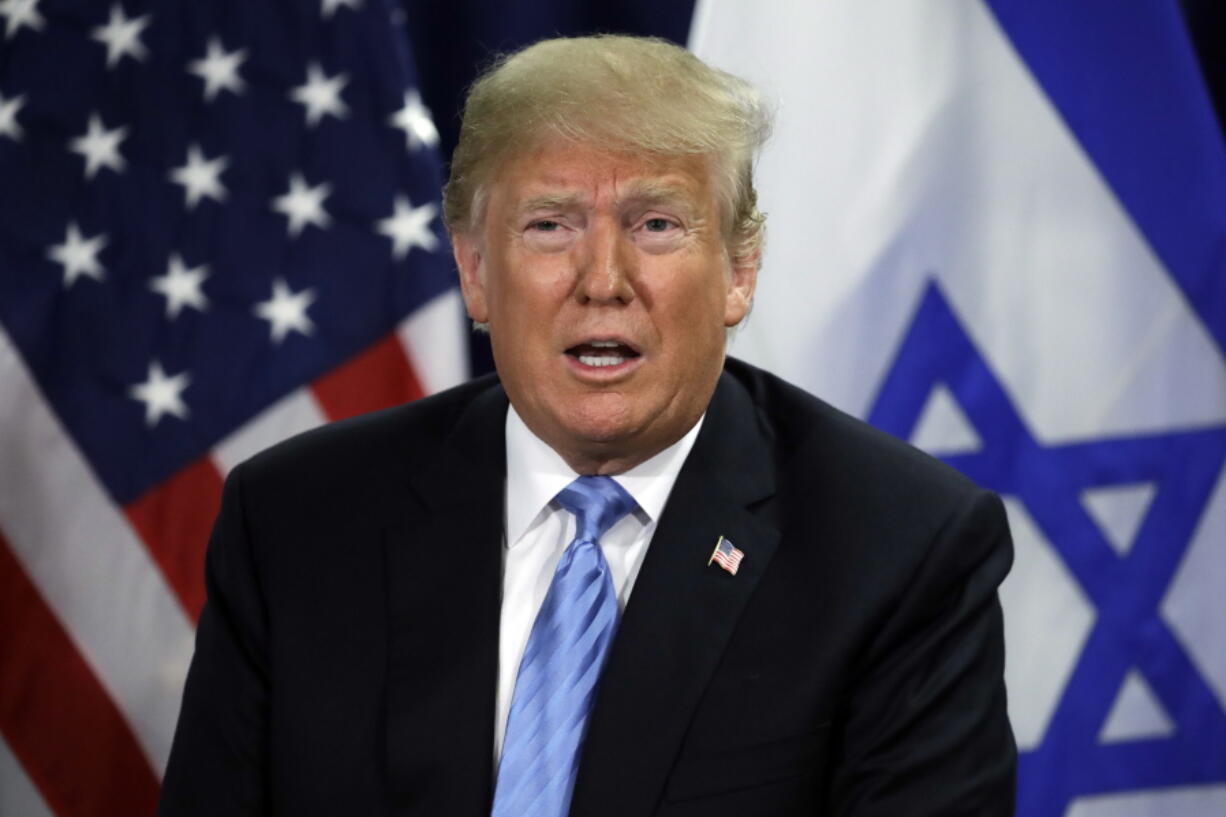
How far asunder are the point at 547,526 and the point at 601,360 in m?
0.23

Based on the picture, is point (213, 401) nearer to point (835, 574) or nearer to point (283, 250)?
point (283, 250)

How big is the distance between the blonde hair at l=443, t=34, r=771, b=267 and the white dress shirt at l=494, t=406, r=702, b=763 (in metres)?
0.27

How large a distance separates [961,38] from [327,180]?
1.06m

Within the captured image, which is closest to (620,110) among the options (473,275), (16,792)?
(473,275)

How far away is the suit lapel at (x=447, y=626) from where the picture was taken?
5.13 feet

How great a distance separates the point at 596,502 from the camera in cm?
167

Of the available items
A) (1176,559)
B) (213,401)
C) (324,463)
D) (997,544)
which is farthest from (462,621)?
(1176,559)

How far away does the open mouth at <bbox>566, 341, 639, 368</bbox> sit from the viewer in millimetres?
1592

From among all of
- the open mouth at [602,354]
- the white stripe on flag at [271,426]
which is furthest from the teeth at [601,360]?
the white stripe on flag at [271,426]

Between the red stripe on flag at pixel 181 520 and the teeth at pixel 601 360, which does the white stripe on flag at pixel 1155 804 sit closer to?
the teeth at pixel 601 360

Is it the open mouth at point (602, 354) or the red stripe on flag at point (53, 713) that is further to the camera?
the red stripe on flag at point (53, 713)

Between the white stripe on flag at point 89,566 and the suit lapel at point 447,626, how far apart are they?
2.82ft

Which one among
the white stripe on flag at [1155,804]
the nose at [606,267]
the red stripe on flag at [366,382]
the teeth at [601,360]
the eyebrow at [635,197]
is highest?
the eyebrow at [635,197]

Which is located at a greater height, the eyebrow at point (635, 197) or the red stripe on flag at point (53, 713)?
the eyebrow at point (635, 197)
